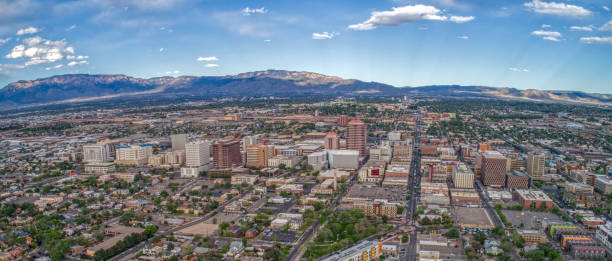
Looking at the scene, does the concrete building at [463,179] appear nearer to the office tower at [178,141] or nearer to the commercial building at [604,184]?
the commercial building at [604,184]

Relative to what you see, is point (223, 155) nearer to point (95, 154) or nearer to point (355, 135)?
point (355, 135)

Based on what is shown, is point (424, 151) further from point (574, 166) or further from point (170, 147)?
point (170, 147)

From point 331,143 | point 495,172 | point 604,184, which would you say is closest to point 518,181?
point 495,172

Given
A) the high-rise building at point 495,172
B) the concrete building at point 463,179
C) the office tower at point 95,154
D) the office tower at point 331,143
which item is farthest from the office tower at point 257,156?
the high-rise building at point 495,172

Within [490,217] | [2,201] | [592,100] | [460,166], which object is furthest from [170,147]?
[592,100]

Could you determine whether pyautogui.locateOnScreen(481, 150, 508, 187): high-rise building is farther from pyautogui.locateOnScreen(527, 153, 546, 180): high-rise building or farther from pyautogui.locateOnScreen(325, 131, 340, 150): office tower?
pyautogui.locateOnScreen(325, 131, 340, 150): office tower

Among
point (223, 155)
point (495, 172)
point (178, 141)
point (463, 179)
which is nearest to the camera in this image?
point (463, 179)
